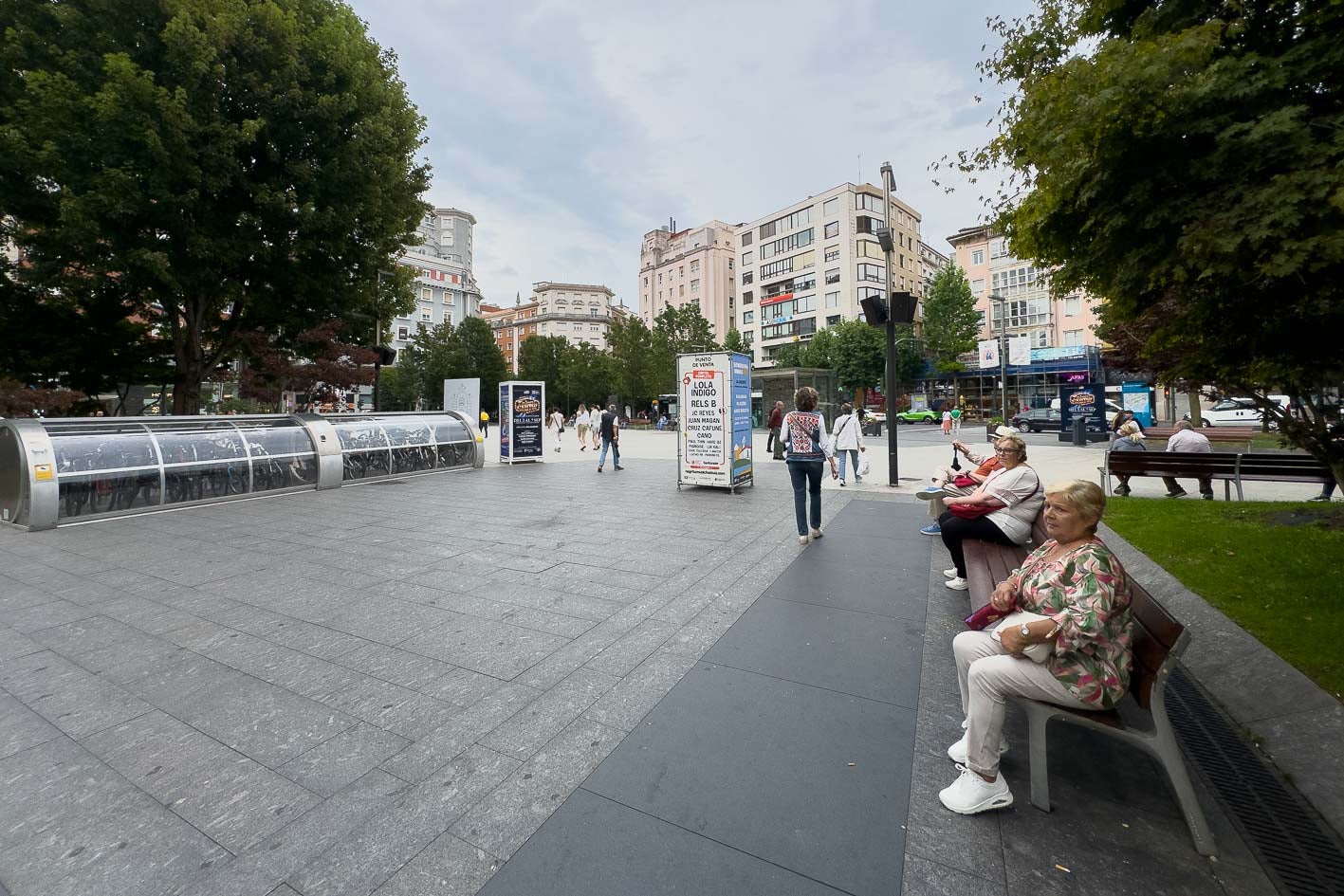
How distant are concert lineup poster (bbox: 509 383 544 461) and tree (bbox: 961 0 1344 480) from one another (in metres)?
15.4

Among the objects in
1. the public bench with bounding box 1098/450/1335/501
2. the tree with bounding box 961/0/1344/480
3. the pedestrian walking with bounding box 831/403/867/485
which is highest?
the tree with bounding box 961/0/1344/480

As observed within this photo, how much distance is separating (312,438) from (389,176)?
6134 millimetres

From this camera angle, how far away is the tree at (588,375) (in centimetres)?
5947

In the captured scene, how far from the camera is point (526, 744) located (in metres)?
2.81

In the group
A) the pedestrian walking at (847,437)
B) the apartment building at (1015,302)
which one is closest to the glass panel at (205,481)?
the pedestrian walking at (847,437)

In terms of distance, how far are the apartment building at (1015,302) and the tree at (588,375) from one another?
35083mm

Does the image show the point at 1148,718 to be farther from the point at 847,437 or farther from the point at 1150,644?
the point at 847,437

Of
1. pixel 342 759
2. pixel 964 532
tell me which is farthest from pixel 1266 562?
pixel 342 759

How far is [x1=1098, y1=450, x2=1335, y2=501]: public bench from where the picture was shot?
7.52 m

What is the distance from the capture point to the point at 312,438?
487 inches

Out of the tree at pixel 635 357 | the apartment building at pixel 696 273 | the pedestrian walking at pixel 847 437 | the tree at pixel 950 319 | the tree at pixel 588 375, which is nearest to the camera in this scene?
the pedestrian walking at pixel 847 437

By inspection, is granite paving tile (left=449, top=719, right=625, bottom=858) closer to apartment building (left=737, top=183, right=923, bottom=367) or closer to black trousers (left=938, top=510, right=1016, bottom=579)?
black trousers (left=938, top=510, right=1016, bottom=579)

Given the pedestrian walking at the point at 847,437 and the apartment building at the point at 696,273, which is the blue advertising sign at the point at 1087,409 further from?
the apartment building at the point at 696,273

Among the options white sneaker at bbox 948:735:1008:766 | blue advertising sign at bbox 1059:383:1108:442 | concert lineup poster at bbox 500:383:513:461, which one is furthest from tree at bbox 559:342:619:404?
white sneaker at bbox 948:735:1008:766
